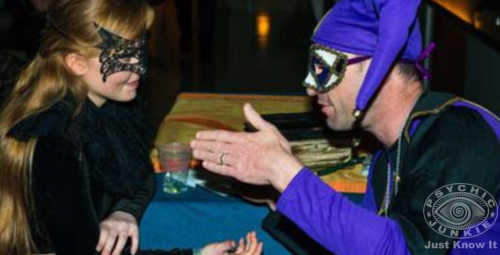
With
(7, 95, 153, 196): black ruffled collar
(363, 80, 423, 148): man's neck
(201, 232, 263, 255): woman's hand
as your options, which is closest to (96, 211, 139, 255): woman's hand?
(7, 95, 153, 196): black ruffled collar

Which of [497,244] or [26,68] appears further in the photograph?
[26,68]

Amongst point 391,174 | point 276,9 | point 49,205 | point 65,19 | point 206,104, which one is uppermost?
point 65,19

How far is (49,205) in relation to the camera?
1.99 metres

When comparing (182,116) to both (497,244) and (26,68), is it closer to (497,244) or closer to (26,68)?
(26,68)

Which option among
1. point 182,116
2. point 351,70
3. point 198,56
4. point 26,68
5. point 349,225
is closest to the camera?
point 349,225

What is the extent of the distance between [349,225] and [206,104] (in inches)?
72.3

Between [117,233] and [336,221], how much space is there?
0.82 metres

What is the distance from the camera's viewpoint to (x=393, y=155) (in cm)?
191

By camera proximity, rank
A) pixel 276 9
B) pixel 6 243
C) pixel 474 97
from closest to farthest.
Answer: pixel 6 243 < pixel 474 97 < pixel 276 9

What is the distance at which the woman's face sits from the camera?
7.27ft

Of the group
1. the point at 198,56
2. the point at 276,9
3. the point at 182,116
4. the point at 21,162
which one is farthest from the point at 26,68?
the point at 276,9

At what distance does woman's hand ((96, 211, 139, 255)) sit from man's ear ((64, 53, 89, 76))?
18.9 inches
